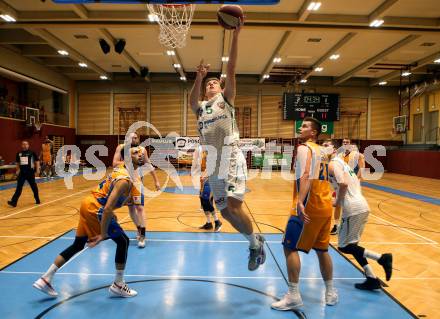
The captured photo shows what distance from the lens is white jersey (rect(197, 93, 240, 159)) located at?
3.84 m

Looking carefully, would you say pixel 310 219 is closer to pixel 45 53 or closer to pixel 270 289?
pixel 270 289

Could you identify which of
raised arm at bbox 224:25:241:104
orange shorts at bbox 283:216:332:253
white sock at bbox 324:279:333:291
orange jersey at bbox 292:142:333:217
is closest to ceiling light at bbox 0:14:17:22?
raised arm at bbox 224:25:241:104

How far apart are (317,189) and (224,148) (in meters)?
1.09

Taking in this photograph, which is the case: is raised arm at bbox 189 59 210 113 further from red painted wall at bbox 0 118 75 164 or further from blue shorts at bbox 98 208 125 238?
red painted wall at bbox 0 118 75 164

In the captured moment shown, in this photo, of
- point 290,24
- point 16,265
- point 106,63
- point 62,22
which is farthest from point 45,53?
point 16,265

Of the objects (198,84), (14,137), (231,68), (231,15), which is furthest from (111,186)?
(14,137)

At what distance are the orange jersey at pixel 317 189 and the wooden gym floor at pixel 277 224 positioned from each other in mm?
1554

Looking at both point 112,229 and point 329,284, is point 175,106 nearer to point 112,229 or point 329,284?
point 112,229

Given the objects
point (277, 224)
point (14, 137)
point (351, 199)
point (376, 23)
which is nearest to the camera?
point (351, 199)

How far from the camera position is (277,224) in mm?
8172

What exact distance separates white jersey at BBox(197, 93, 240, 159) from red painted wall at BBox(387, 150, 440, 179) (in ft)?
71.3

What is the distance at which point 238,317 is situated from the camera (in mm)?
3619

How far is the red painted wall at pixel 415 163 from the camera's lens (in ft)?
71.3

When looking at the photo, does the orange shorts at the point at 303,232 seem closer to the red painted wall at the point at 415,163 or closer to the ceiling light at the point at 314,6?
the ceiling light at the point at 314,6
